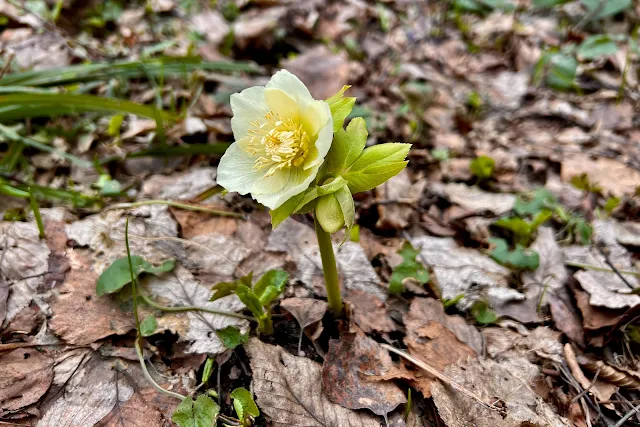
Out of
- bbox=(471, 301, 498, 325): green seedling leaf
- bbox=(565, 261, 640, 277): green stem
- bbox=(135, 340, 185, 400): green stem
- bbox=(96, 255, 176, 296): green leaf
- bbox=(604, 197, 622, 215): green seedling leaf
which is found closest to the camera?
bbox=(135, 340, 185, 400): green stem

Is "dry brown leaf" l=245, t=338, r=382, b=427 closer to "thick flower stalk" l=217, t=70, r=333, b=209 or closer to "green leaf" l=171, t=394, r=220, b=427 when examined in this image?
"green leaf" l=171, t=394, r=220, b=427

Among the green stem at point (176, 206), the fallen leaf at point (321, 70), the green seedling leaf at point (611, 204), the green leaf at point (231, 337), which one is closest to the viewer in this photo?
the green leaf at point (231, 337)

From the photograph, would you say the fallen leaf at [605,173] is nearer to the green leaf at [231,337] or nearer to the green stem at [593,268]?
the green stem at [593,268]

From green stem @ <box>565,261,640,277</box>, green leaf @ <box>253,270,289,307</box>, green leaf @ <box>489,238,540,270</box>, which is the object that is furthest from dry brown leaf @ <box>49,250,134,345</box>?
green stem @ <box>565,261,640,277</box>

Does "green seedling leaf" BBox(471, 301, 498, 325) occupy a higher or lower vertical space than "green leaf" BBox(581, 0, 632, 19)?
lower

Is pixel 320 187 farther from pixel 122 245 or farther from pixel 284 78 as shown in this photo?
pixel 122 245

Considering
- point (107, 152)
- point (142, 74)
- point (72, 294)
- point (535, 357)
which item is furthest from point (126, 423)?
point (142, 74)

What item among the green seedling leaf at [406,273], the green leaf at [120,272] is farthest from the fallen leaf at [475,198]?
the green leaf at [120,272]
